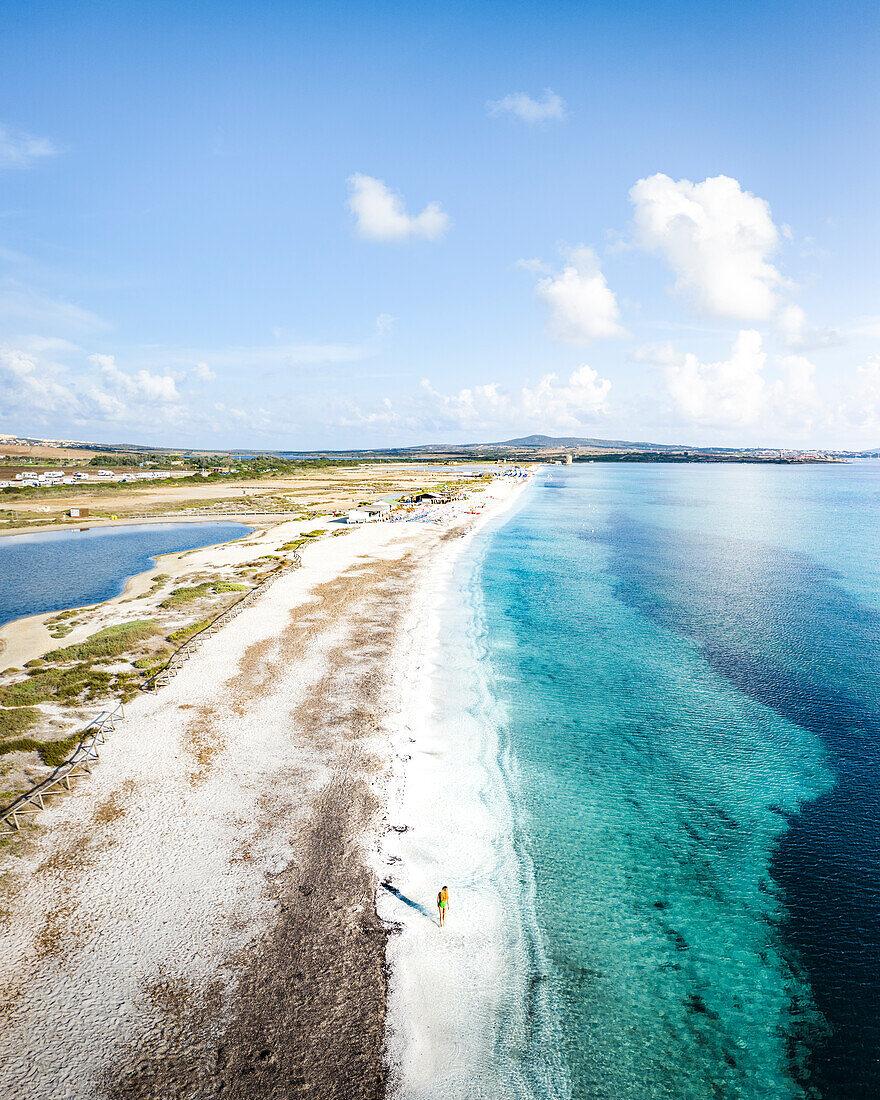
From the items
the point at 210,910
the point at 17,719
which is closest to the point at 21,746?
the point at 17,719

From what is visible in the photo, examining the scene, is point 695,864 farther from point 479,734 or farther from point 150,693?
point 150,693

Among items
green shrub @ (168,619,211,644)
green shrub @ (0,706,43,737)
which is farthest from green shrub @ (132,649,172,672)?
green shrub @ (0,706,43,737)

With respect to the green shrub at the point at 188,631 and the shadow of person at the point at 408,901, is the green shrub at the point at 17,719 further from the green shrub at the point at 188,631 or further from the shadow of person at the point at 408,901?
the shadow of person at the point at 408,901

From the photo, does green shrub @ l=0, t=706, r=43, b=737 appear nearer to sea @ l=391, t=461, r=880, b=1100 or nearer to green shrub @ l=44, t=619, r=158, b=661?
green shrub @ l=44, t=619, r=158, b=661

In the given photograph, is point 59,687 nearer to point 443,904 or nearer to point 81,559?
point 443,904

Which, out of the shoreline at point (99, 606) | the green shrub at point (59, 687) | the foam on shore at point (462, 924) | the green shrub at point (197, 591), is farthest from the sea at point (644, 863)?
the shoreline at point (99, 606)

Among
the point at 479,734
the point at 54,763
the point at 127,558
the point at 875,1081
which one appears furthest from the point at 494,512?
the point at 875,1081
